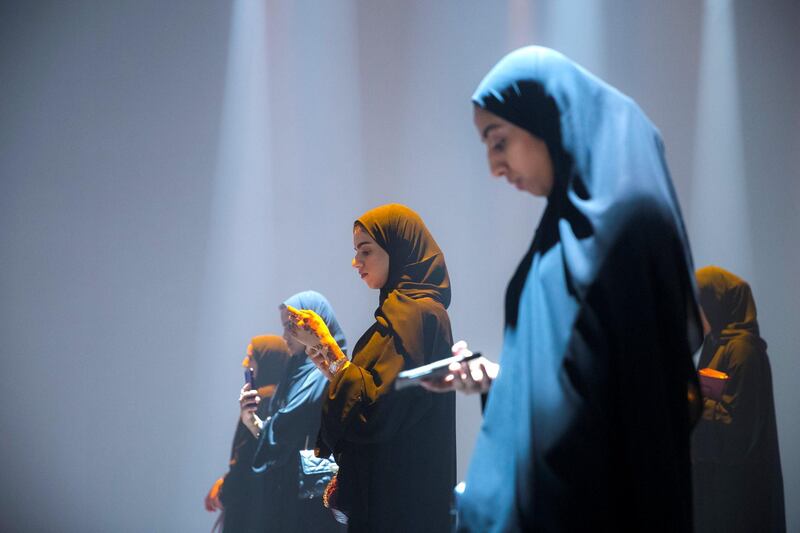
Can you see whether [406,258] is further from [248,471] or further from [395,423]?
[248,471]

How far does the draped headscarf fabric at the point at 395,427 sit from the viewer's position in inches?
91.0

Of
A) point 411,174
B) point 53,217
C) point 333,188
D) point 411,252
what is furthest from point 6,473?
point 411,252

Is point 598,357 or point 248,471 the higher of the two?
point 598,357

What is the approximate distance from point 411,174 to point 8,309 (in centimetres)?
283

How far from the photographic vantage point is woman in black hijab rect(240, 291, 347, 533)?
3.59 m

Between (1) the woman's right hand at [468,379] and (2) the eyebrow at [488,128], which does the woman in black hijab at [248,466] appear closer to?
(1) the woman's right hand at [468,379]

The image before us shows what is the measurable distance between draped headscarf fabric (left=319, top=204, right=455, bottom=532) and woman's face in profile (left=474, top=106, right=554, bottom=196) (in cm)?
109

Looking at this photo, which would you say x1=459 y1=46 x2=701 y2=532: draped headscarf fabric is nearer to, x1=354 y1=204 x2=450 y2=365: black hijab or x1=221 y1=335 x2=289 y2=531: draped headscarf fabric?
x1=354 y1=204 x2=450 y2=365: black hijab

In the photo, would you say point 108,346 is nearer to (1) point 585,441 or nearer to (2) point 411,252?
(2) point 411,252

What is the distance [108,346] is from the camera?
16.4 feet

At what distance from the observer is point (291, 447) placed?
367cm

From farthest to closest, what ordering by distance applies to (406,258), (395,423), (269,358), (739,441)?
(269,358), (739,441), (406,258), (395,423)

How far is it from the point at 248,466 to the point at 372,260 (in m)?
1.79

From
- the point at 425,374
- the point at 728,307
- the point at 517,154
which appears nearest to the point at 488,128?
the point at 517,154
